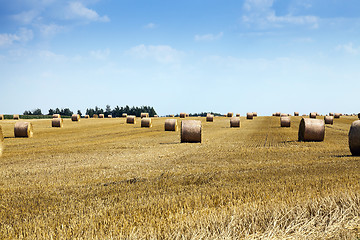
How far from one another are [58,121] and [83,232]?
135ft

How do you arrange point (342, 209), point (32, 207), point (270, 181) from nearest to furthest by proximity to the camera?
point (342, 209), point (32, 207), point (270, 181)

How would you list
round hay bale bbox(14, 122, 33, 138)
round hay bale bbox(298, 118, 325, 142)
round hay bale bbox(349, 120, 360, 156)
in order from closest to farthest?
round hay bale bbox(349, 120, 360, 156)
round hay bale bbox(298, 118, 325, 142)
round hay bale bbox(14, 122, 33, 138)

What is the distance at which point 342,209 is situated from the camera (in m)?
4.84

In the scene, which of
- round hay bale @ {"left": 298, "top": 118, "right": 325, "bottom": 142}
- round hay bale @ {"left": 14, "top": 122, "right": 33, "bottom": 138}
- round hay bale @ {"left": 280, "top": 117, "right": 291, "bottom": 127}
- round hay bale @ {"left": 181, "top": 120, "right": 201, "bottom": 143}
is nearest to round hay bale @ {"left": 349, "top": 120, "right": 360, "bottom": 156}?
round hay bale @ {"left": 298, "top": 118, "right": 325, "bottom": 142}

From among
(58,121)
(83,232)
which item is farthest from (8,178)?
(58,121)

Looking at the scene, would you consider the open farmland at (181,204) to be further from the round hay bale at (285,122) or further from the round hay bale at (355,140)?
the round hay bale at (285,122)

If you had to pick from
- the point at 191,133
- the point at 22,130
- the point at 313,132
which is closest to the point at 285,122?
the point at 313,132

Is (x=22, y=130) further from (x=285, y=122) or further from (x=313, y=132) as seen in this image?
(x=285, y=122)

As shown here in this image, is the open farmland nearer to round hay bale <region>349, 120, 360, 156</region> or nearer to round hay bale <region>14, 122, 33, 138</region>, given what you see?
round hay bale <region>349, 120, 360, 156</region>

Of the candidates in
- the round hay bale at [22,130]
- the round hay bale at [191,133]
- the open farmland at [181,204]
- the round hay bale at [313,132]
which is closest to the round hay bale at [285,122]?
the round hay bale at [313,132]

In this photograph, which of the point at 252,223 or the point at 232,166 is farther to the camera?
the point at 232,166

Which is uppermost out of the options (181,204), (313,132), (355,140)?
(355,140)

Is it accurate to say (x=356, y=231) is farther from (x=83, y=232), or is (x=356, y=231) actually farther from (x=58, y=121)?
(x=58, y=121)

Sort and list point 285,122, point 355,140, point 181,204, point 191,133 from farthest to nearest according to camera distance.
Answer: point 285,122 → point 191,133 → point 355,140 → point 181,204
